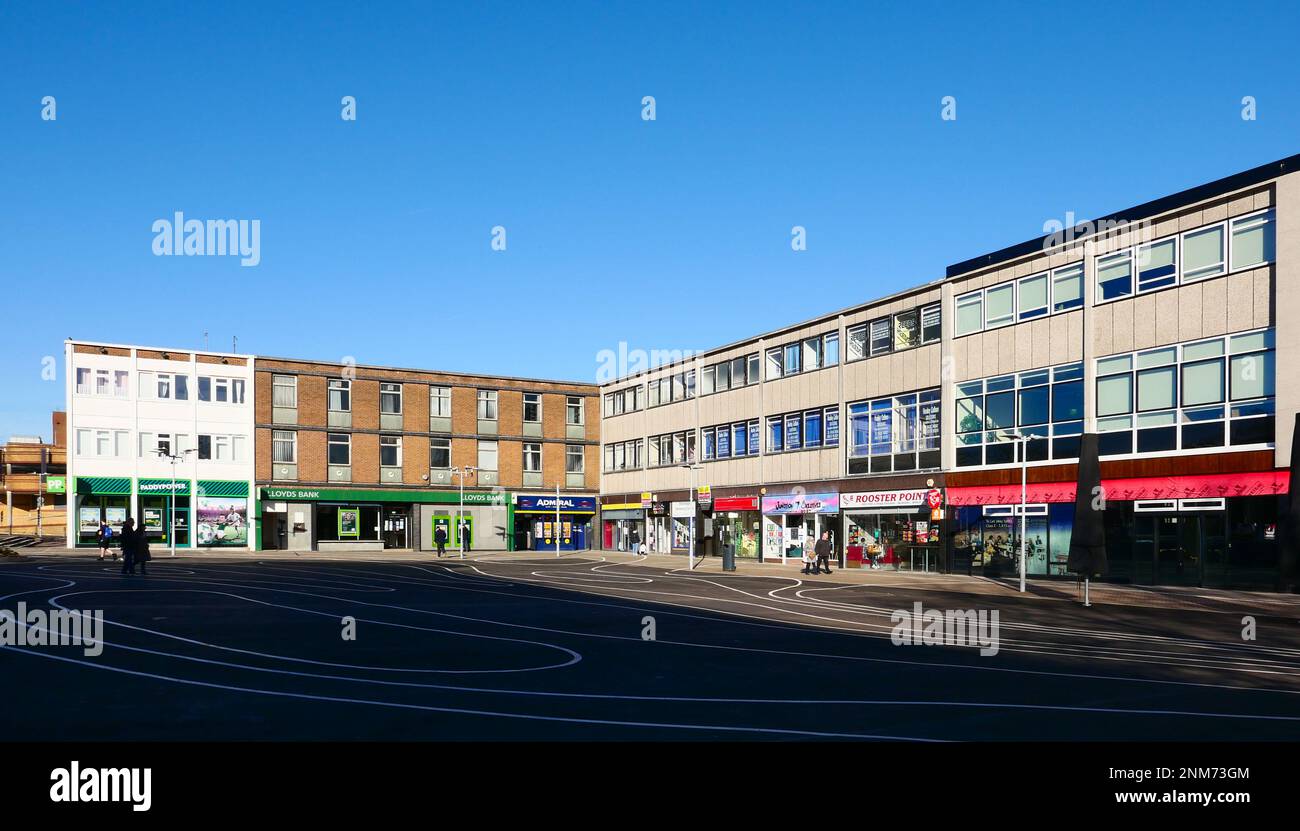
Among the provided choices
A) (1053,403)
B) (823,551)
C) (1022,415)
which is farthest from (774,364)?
(1053,403)

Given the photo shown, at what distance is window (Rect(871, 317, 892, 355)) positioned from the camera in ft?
150

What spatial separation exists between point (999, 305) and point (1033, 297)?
62.2 inches

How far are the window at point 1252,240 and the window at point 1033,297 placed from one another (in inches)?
274

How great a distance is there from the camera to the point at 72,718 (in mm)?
10531

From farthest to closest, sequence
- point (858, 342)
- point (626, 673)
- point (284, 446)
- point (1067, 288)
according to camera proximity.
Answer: point (284, 446), point (858, 342), point (1067, 288), point (626, 673)

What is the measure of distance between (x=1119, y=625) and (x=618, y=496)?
4850 cm

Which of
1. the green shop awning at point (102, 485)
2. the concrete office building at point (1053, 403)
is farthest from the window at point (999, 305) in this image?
the green shop awning at point (102, 485)

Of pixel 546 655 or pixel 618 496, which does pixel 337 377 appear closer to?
pixel 618 496

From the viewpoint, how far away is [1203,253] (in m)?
33.0

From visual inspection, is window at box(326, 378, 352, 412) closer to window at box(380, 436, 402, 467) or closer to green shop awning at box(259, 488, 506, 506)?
window at box(380, 436, 402, 467)

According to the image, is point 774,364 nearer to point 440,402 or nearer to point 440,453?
point 440,402

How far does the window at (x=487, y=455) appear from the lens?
69.5m

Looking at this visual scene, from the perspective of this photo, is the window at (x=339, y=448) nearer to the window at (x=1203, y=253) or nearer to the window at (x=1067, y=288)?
the window at (x=1067, y=288)
